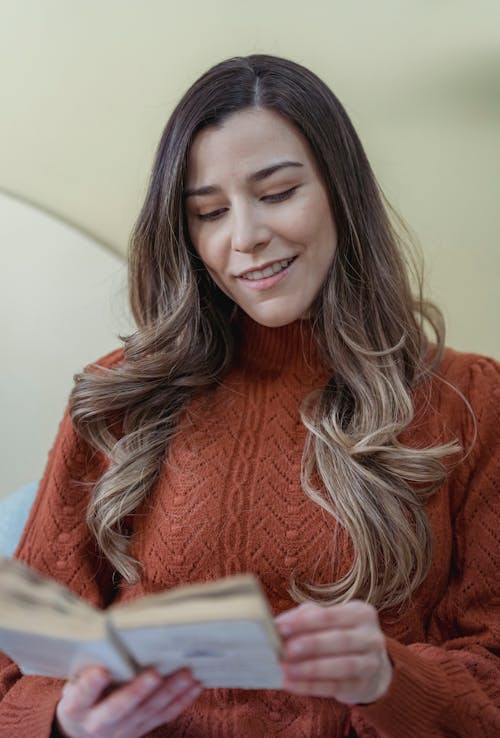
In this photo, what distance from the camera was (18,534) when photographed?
129 cm

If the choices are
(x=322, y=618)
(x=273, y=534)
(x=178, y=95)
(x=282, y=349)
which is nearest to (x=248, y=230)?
(x=282, y=349)

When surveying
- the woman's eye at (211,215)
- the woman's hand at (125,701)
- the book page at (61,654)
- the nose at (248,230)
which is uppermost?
the woman's eye at (211,215)

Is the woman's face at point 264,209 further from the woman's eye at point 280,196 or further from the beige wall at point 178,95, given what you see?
the beige wall at point 178,95

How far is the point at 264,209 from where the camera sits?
42.6 inches

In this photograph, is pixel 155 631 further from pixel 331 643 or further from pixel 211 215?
pixel 211 215

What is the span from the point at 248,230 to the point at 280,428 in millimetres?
272

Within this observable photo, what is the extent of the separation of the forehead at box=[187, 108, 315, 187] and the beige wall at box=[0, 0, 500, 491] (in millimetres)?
540

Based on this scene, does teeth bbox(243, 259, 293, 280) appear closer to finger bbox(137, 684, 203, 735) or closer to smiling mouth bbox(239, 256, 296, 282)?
smiling mouth bbox(239, 256, 296, 282)

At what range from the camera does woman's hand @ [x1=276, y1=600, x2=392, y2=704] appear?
73cm

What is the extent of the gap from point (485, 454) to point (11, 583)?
2.13 feet

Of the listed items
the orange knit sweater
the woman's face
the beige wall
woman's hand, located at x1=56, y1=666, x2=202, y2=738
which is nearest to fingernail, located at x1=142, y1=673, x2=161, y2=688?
woman's hand, located at x1=56, y1=666, x2=202, y2=738

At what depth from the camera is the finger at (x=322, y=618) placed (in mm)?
735

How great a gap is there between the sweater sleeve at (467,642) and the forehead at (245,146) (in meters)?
0.40

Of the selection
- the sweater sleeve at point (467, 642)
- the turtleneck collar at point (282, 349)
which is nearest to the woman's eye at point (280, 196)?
the turtleneck collar at point (282, 349)
